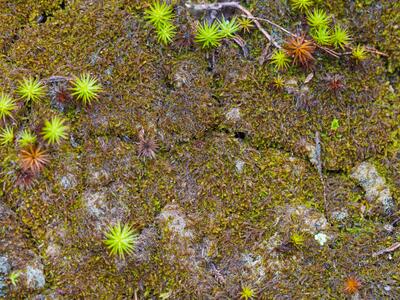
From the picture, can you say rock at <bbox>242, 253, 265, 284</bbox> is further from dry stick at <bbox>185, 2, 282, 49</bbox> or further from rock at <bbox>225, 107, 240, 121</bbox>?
dry stick at <bbox>185, 2, 282, 49</bbox>

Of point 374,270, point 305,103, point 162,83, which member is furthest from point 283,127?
point 374,270

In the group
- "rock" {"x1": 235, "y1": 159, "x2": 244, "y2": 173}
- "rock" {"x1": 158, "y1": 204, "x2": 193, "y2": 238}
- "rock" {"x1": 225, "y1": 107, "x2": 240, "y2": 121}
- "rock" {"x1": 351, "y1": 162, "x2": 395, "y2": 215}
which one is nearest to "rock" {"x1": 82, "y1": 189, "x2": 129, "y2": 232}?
"rock" {"x1": 158, "y1": 204, "x2": 193, "y2": 238}

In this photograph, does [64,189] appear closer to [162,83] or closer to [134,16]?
[162,83]

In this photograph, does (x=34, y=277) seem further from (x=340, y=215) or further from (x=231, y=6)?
(x=231, y=6)

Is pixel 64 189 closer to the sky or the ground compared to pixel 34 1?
closer to the ground

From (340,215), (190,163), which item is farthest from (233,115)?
(340,215)
